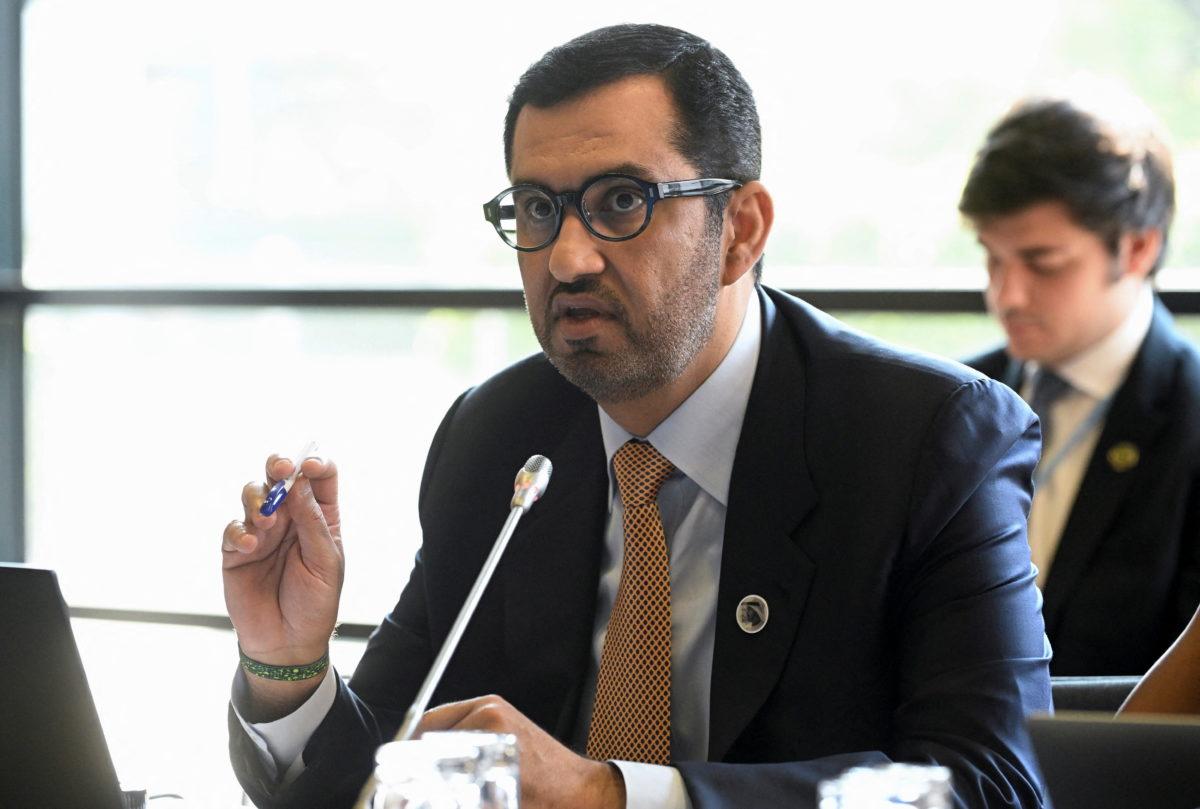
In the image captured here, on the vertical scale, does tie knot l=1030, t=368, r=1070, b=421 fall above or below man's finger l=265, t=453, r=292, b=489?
below

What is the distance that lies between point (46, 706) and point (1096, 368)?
1.96m

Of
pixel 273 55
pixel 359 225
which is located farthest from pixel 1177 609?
pixel 273 55

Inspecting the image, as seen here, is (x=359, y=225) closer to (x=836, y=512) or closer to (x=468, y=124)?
(x=468, y=124)

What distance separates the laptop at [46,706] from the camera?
121 cm

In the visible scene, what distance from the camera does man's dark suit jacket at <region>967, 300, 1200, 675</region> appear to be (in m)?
2.41

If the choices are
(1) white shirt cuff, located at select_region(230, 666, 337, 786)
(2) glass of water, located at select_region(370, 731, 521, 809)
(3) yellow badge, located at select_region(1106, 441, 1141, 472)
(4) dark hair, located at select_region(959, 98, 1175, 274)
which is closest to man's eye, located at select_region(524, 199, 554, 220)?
(1) white shirt cuff, located at select_region(230, 666, 337, 786)

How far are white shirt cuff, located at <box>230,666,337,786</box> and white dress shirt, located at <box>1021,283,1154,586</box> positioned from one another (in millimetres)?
1410

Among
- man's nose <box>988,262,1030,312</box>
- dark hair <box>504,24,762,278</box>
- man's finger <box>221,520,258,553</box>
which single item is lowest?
man's finger <box>221,520,258,553</box>

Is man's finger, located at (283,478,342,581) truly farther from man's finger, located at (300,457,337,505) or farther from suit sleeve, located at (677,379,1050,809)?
suit sleeve, located at (677,379,1050,809)

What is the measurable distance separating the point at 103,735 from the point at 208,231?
2.80 m

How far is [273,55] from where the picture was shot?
3.73 m

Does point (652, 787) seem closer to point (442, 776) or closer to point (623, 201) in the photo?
point (442, 776)

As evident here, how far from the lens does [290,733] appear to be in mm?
1668

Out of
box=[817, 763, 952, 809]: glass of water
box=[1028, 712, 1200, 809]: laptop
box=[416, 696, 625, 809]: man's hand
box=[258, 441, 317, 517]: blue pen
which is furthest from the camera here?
box=[258, 441, 317, 517]: blue pen
